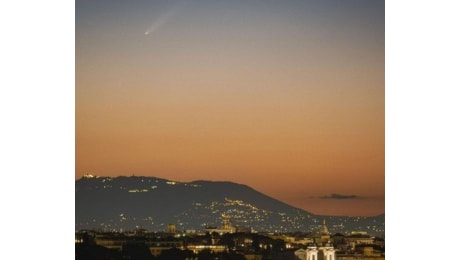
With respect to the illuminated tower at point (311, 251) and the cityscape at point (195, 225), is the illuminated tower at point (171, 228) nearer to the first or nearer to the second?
the cityscape at point (195, 225)

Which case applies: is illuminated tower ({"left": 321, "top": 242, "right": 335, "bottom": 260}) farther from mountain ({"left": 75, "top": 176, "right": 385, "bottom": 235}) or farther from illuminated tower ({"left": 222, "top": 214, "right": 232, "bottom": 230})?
illuminated tower ({"left": 222, "top": 214, "right": 232, "bottom": 230})

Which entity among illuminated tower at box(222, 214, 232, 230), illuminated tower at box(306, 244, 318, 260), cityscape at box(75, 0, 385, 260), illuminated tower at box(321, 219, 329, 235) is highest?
cityscape at box(75, 0, 385, 260)

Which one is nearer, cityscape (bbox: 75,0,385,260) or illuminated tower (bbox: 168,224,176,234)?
cityscape (bbox: 75,0,385,260)

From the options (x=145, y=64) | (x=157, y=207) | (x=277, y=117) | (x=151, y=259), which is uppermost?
(x=145, y=64)

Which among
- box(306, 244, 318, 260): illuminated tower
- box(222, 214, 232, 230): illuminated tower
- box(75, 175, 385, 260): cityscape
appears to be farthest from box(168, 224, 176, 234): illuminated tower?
box(306, 244, 318, 260): illuminated tower

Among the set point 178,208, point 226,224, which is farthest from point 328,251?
point 178,208

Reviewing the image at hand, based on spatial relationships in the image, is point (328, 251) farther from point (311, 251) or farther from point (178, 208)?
point (178, 208)
